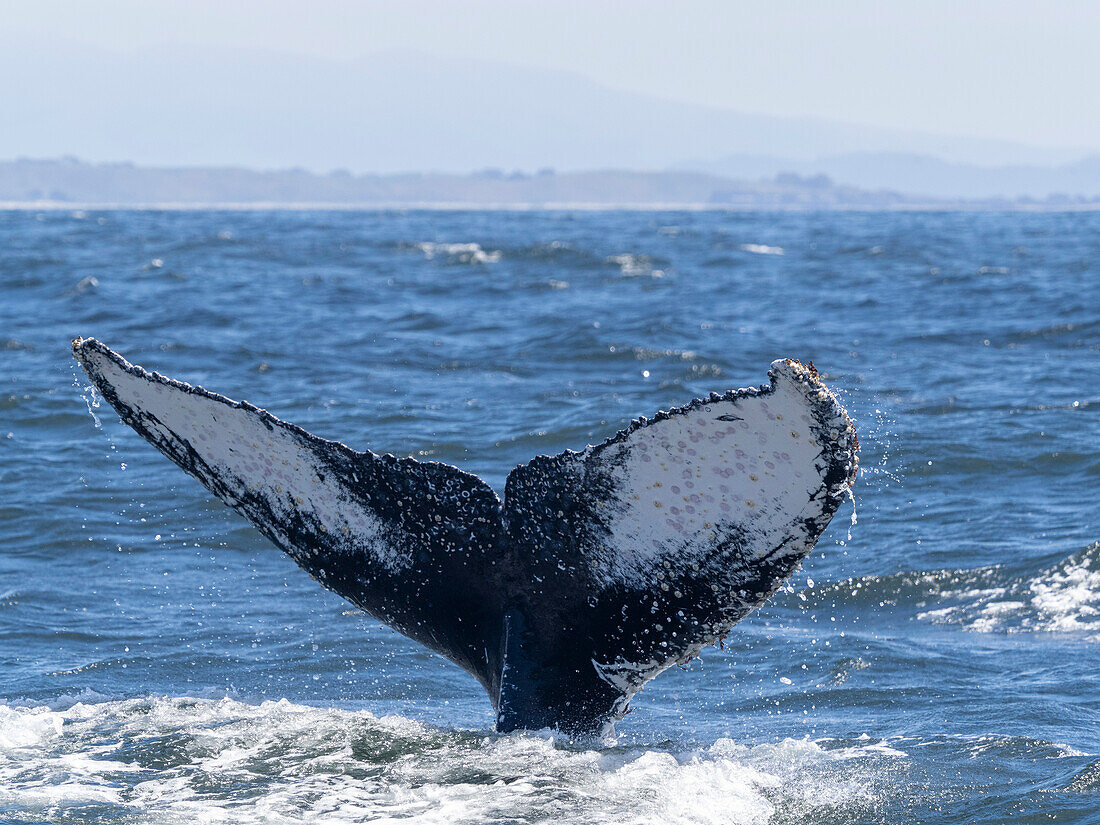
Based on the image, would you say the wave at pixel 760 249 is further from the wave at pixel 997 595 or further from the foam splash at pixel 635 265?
the wave at pixel 997 595

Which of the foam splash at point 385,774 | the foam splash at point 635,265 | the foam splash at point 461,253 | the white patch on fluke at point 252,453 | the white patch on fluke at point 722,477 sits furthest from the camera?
the foam splash at point 461,253

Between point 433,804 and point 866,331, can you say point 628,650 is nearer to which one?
point 433,804

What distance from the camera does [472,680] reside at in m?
6.06

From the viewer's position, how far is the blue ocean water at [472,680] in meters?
4.47

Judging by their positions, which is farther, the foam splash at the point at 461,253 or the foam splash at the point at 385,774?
the foam splash at the point at 461,253

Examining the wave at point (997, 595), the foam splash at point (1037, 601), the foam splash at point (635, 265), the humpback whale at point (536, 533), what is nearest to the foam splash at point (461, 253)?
the foam splash at point (635, 265)

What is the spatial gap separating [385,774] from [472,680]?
149 cm

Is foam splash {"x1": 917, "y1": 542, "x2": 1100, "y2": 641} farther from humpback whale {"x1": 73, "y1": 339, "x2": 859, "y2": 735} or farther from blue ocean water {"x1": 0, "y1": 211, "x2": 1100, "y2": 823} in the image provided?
humpback whale {"x1": 73, "y1": 339, "x2": 859, "y2": 735}

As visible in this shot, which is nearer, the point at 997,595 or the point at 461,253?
the point at 997,595

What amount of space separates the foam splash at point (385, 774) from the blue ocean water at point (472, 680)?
0.6 inches

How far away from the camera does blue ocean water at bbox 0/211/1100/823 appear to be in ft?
14.7

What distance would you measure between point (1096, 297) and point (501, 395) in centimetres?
1310

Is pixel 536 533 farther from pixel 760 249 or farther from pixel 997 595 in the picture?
pixel 760 249

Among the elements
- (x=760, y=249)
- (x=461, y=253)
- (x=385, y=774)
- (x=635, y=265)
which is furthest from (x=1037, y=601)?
(x=760, y=249)
